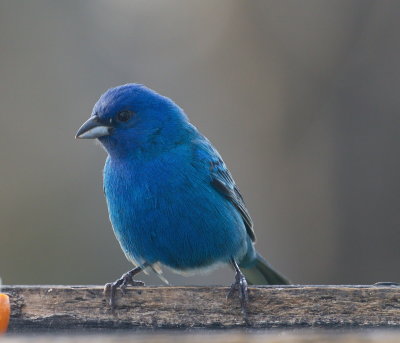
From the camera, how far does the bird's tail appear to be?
5.41 meters

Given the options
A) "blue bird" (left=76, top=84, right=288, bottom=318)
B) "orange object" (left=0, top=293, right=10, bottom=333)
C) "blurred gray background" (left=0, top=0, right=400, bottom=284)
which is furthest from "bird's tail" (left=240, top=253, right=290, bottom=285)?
"blurred gray background" (left=0, top=0, right=400, bottom=284)

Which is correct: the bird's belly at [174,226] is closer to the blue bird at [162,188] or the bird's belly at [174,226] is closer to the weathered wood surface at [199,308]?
the blue bird at [162,188]

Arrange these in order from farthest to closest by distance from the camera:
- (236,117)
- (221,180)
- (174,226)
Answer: (236,117)
(221,180)
(174,226)

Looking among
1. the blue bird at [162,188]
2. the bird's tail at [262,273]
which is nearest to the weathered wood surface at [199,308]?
the blue bird at [162,188]

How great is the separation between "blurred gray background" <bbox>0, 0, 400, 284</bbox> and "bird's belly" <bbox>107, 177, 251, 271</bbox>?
3.15 meters

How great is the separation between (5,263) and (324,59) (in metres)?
3.91

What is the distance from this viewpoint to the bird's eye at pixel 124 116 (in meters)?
4.88

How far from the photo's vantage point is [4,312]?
11.8ft

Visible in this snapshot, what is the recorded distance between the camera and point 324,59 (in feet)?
28.2

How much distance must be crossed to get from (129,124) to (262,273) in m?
1.38

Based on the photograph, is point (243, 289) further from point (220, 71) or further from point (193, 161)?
point (220, 71)

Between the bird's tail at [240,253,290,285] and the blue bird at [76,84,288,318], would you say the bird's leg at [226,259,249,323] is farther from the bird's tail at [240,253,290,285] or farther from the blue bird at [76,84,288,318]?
the bird's tail at [240,253,290,285]

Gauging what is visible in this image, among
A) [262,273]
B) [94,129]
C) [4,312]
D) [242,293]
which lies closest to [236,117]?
[262,273]

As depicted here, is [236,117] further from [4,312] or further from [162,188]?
[4,312]
